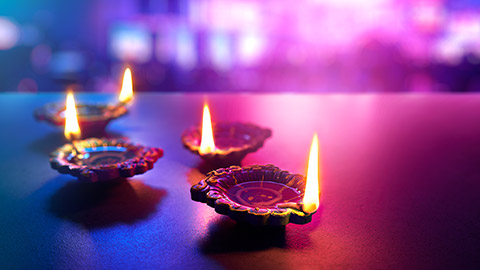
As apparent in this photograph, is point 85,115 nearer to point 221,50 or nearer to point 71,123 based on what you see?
point 71,123

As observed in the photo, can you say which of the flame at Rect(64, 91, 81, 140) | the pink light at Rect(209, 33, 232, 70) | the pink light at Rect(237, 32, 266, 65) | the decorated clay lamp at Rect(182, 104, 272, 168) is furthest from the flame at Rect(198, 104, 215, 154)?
the pink light at Rect(237, 32, 266, 65)

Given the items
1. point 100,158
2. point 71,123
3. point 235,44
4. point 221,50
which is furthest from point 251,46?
point 100,158

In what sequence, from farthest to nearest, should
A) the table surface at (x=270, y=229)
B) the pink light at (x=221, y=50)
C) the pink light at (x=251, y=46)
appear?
the pink light at (x=251, y=46), the pink light at (x=221, y=50), the table surface at (x=270, y=229)

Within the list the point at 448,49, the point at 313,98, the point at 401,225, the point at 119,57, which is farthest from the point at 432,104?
the point at 448,49

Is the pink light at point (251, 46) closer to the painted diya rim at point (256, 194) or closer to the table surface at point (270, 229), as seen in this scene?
the table surface at point (270, 229)

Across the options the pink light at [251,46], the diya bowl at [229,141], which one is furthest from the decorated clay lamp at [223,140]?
the pink light at [251,46]

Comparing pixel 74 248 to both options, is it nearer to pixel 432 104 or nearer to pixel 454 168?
pixel 454 168

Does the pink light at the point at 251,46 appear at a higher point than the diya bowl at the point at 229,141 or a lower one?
lower
